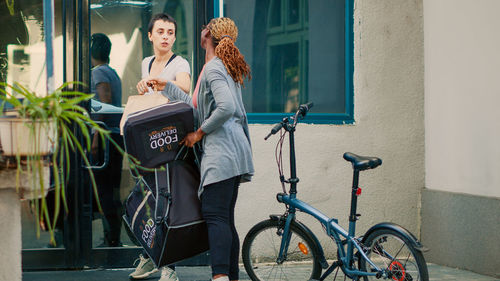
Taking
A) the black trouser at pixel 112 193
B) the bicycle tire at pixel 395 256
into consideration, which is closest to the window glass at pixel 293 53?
the black trouser at pixel 112 193

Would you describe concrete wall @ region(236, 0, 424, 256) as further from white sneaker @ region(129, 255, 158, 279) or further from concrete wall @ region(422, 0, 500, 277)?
white sneaker @ region(129, 255, 158, 279)

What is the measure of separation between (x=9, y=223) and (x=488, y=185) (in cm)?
417

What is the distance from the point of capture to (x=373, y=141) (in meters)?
6.04

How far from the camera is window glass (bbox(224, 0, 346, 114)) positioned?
5906 mm

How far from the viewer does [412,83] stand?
6.14 m

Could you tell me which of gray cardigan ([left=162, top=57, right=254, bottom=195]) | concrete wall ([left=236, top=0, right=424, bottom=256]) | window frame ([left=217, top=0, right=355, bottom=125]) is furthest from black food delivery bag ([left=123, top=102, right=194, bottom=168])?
window frame ([left=217, top=0, right=355, bottom=125])

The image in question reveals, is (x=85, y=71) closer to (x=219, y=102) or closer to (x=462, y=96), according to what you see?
(x=219, y=102)

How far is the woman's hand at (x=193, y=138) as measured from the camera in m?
4.13

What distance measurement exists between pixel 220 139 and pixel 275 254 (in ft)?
3.84

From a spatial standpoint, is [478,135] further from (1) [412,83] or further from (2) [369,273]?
(2) [369,273]

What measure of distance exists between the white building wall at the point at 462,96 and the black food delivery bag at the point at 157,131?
2.66 m

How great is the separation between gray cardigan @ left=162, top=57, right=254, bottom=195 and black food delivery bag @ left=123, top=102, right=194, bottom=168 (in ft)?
0.44

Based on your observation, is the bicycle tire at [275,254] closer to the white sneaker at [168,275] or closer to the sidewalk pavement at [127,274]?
the sidewalk pavement at [127,274]

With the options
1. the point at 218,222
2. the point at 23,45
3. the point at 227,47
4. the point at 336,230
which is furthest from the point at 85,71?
the point at 336,230
